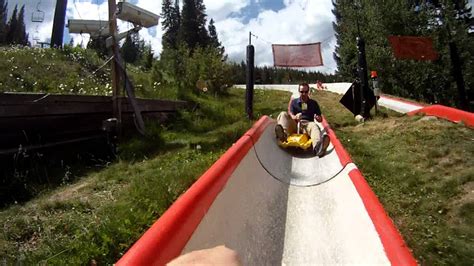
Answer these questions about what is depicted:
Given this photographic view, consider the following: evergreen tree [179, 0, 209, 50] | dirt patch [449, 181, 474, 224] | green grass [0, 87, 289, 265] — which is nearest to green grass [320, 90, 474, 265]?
dirt patch [449, 181, 474, 224]

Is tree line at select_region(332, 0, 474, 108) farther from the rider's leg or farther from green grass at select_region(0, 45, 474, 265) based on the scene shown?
the rider's leg

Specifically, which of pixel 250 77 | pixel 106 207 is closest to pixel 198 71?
pixel 250 77

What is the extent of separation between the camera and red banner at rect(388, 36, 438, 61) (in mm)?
15562

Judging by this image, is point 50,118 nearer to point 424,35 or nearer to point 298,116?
point 298,116

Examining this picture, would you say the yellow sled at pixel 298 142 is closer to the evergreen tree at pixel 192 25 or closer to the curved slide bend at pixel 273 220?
the curved slide bend at pixel 273 220

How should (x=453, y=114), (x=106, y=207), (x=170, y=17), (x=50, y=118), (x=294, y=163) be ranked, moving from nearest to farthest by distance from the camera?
1. (x=106, y=207)
2. (x=50, y=118)
3. (x=294, y=163)
4. (x=453, y=114)
5. (x=170, y=17)

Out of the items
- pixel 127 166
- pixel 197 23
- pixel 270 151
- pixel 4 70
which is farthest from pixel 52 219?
pixel 197 23

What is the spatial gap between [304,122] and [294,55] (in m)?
Answer: 10.9

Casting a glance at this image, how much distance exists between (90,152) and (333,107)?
28.6 feet

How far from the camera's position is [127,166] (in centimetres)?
638

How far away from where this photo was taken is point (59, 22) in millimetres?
17219

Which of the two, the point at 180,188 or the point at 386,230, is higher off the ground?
the point at 386,230

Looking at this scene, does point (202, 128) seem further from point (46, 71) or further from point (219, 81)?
point (219, 81)

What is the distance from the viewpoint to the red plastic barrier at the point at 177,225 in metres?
2.00
